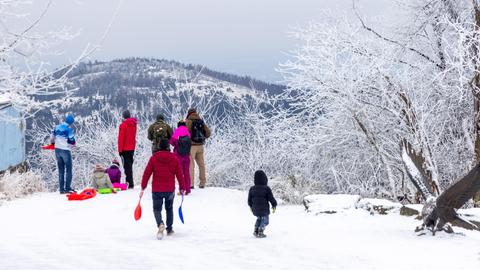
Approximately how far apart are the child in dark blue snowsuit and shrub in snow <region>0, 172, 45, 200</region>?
6.84 metres

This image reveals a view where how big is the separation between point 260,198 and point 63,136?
6185 mm

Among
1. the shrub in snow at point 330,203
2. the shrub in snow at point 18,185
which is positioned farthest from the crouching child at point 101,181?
the shrub in snow at point 330,203

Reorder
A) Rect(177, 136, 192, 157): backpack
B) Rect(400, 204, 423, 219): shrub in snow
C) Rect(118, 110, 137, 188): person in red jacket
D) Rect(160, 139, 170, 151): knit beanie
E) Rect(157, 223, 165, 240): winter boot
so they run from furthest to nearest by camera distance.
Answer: Rect(118, 110, 137, 188): person in red jacket < Rect(177, 136, 192, 157): backpack < Rect(400, 204, 423, 219): shrub in snow < Rect(160, 139, 170, 151): knit beanie < Rect(157, 223, 165, 240): winter boot

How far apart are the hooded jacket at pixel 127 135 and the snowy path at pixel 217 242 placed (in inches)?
85.1

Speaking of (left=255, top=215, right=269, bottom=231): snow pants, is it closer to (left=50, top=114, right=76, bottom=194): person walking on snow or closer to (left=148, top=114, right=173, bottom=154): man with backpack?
(left=148, top=114, right=173, bottom=154): man with backpack

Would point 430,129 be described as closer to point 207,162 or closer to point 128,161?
point 128,161

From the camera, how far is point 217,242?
7828 mm

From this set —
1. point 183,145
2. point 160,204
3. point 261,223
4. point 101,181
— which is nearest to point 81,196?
point 101,181

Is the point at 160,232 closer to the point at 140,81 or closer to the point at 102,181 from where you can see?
the point at 102,181

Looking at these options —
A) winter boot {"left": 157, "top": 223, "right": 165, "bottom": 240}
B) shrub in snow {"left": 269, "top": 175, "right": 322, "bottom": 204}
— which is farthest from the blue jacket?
winter boot {"left": 157, "top": 223, "right": 165, "bottom": 240}

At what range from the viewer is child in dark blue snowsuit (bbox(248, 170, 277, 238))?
8.31 meters

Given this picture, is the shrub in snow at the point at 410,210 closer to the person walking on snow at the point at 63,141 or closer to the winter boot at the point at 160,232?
the winter boot at the point at 160,232

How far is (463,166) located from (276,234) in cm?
733

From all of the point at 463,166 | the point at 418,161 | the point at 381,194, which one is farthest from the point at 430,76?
the point at 418,161
